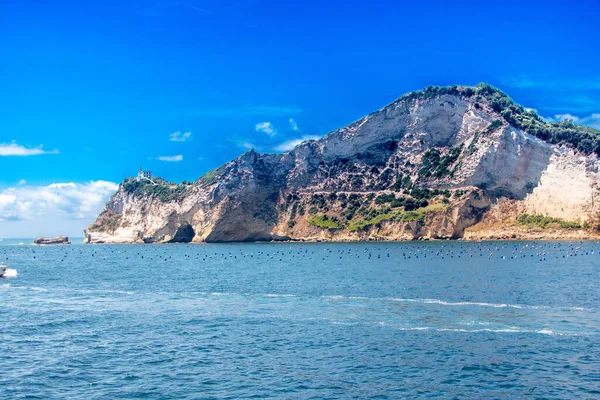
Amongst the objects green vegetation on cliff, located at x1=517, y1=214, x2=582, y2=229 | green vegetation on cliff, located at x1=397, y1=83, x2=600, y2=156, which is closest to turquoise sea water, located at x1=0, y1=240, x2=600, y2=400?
green vegetation on cliff, located at x1=517, y1=214, x2=582, y2=229

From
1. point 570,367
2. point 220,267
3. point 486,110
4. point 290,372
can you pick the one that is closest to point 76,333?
point 290,372

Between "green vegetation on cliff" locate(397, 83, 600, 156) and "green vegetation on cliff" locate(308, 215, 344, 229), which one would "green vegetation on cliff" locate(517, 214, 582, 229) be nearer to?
"green vegetation on cliff" locate(397, 83, 600, 156)

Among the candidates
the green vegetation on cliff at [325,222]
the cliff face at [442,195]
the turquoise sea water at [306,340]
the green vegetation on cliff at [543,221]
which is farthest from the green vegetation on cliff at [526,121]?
the turquoise sea water at [306,340]

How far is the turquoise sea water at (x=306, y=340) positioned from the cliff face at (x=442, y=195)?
338 ft

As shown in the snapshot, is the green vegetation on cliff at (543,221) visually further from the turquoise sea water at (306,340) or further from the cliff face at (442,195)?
the turquoise sea water at (306,340)

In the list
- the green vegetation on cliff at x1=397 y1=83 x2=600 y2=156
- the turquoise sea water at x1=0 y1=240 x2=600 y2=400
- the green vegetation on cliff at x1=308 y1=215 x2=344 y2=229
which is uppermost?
the green vegetation on cliff at x1=397 y1=83 x2=600 y2=156

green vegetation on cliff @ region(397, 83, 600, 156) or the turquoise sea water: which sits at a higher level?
green vegetation on cliff @ region(397, 83, 600, 156)

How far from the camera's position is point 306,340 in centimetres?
3281

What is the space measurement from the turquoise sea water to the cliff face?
338 ft

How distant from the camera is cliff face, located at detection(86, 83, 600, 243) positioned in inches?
6314

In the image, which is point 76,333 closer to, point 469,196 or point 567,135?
point 469,196

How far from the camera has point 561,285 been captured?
2232 inches

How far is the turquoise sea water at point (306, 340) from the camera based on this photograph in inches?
973

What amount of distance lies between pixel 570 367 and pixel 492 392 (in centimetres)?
540
